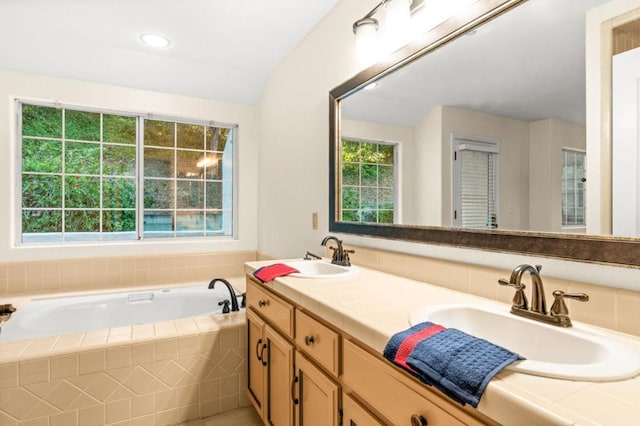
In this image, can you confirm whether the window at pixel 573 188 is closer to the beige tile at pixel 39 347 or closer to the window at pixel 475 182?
the window at pixel 475 182

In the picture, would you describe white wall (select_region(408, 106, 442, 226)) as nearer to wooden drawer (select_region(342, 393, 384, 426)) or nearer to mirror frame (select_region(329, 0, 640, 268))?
mirror frame (select_region(329, 0, 640, 268))

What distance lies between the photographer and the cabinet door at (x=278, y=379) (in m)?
1.40

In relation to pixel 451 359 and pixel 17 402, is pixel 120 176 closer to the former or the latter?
pixel 17 402

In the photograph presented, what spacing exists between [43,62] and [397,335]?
11.0 feet

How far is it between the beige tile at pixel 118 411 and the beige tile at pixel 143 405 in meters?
0.02

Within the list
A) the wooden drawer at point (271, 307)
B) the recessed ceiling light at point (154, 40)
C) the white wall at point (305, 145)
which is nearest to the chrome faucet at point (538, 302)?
the white wall at point (305, 145)

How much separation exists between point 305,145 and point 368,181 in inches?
31.5

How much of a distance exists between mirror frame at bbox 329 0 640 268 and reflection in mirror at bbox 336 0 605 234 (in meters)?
0.03

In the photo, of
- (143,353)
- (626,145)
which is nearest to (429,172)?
(626,145)

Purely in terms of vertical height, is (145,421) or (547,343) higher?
(547,343)

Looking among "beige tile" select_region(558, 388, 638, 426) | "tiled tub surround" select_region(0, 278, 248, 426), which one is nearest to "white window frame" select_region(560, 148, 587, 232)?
"beige tile" select_region(558, 388, 638, 426)

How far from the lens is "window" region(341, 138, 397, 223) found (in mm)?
1757

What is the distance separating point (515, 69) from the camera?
117 centimetres

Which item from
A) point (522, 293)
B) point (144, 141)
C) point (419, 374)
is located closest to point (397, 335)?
point (419, 374)
